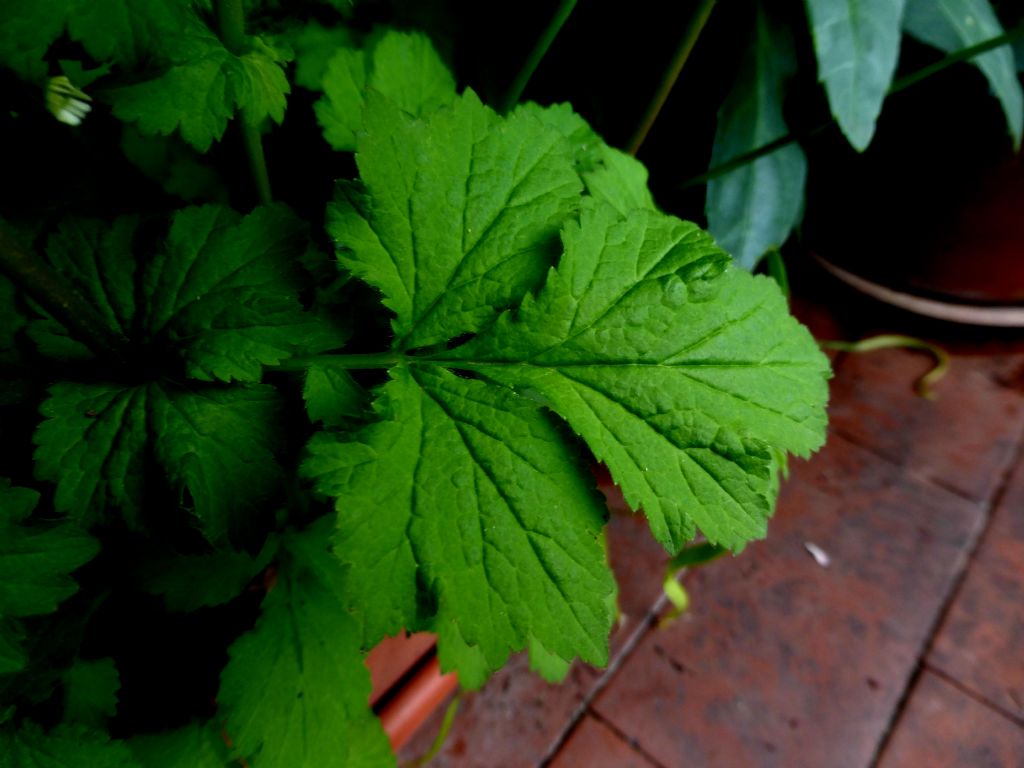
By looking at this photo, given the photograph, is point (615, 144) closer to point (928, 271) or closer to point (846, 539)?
point (846, 539)

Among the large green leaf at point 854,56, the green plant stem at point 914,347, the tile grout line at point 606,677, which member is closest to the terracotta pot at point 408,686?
the tile grout line at point 606,677

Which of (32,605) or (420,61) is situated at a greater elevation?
(420,61)

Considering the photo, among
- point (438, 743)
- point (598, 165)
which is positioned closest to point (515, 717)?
point (438, 743)

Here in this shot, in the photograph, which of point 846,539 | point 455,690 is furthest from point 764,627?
point 455,690

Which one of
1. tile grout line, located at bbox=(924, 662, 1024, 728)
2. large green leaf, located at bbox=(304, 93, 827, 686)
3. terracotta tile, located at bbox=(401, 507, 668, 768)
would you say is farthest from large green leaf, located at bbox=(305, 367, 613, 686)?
tile grout line, located at bbox=(924, 662, 1024, 728)

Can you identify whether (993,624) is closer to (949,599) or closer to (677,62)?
(949,599)

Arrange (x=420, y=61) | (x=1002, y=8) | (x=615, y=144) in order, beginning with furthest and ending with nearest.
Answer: (x=1002, y=8)
(x=615, y=144)
(x=420, y=61)

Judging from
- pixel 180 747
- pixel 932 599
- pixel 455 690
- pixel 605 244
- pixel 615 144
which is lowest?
pixel 932 599
